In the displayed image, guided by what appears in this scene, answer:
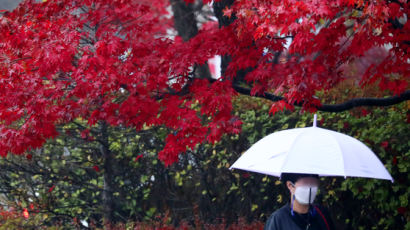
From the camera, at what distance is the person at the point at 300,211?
11.2ft

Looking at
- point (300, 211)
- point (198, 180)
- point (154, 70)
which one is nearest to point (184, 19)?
point (198, 180)

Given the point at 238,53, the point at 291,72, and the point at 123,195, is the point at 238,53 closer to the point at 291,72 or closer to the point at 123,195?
the point at 291,72

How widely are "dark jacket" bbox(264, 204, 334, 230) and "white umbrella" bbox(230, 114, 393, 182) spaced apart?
0.39 meters

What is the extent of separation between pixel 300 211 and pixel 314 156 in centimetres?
49

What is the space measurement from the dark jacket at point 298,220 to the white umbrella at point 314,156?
387 millimetres

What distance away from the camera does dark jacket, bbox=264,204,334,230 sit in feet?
11.2

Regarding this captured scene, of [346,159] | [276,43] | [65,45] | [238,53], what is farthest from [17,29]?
[346,159]

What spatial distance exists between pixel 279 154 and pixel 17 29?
3.38 meters

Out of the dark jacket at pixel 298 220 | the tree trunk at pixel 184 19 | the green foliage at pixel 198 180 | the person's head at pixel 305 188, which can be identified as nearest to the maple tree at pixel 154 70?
the green foliage at pixel 198 180

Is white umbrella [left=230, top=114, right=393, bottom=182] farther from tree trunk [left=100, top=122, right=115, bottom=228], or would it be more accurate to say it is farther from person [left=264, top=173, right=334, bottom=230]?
tree trunk [left=100, top=122, right=115, bottom=228]

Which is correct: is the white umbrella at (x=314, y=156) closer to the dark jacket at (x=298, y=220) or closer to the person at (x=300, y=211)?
the person at (x=300, y=211)

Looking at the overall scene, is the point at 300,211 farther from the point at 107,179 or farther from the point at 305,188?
the point at 107,179

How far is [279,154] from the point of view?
11.0 feet

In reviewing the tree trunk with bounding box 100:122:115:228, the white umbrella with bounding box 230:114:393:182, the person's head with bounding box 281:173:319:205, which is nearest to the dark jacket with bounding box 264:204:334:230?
the person's head with bounding box 281:173:319:205
